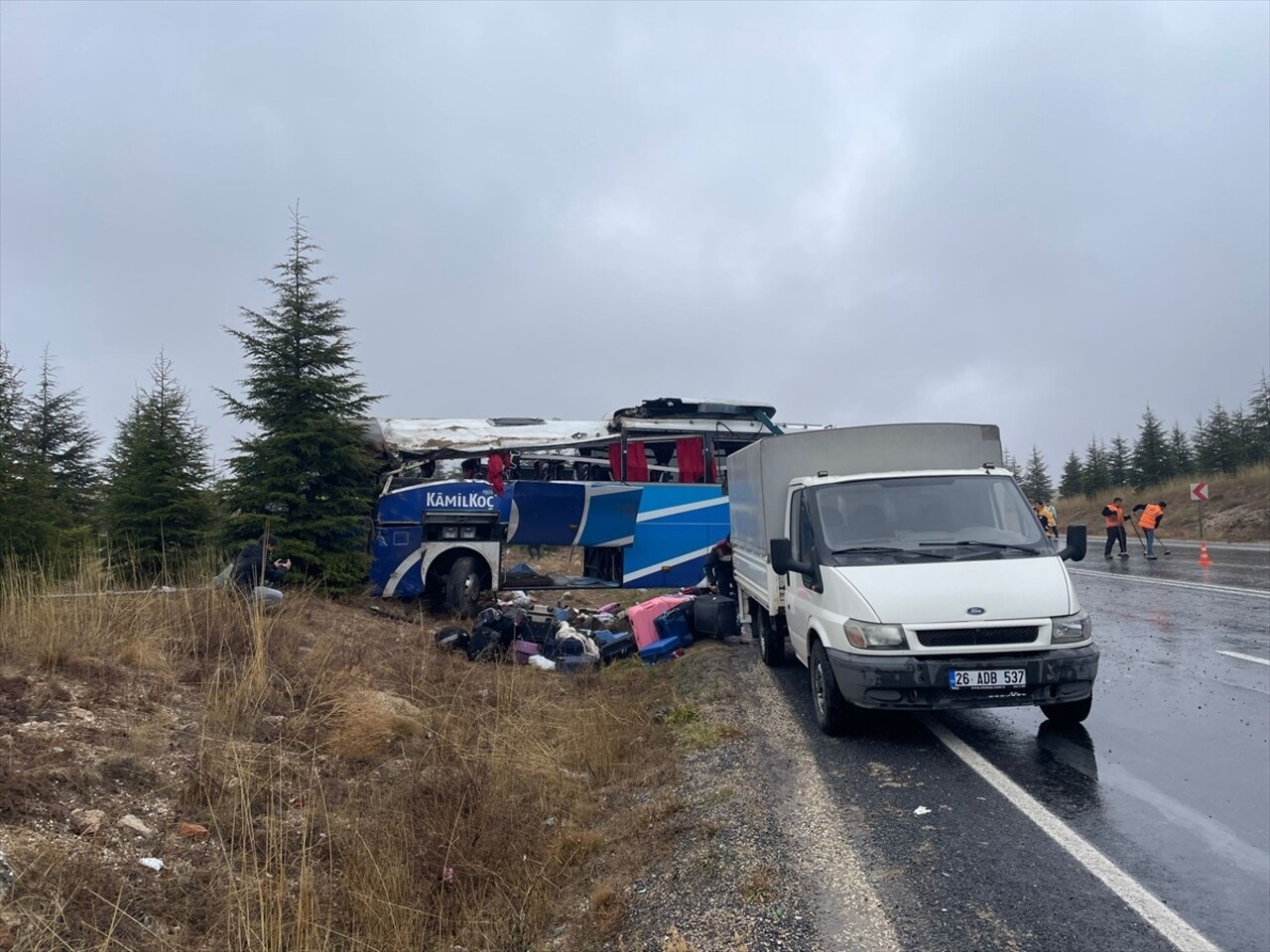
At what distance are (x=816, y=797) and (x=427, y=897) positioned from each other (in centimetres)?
231

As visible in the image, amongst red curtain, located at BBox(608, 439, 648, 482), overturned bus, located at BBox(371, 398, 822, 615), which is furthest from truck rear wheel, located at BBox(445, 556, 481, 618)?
red curtain, located at BBox(608, 439, 648, 482)

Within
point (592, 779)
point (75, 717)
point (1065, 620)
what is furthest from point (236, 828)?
point (1065, 620)

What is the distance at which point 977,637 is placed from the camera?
5.68 meters

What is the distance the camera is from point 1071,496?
201ft

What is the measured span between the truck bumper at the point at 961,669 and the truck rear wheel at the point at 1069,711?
45cm

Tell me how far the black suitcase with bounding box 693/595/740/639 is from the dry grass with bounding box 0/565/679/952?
2.87 meters

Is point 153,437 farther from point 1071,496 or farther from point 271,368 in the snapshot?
point 1071,496

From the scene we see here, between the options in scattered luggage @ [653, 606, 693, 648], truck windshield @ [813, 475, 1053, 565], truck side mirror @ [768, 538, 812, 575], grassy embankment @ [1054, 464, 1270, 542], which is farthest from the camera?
grassy embankment @ [1054, 464, 1270, 542]

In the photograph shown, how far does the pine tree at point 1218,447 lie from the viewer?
42.9 metres

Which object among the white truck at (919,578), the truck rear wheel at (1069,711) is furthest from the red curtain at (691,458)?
the truck rear wheel at (1069,711)

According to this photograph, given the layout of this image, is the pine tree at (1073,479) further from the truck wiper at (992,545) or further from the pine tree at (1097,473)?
the truck wiper at (992,545)

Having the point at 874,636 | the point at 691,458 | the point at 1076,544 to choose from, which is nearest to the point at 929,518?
the point at 1076,544

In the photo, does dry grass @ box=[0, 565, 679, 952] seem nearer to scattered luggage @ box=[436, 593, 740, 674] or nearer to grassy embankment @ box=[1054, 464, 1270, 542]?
scattered luggage @ box=[436, 593, 740, 674]

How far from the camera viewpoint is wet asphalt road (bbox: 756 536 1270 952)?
349 centimetres
